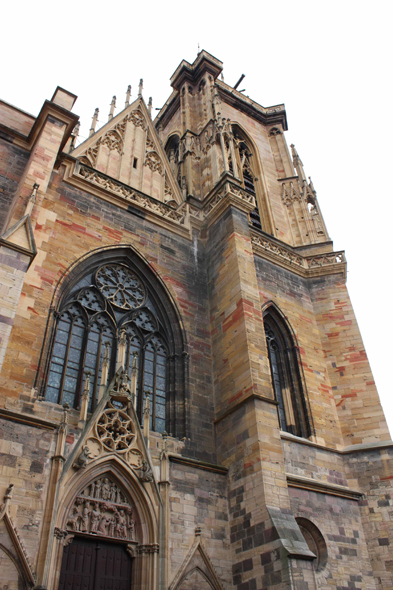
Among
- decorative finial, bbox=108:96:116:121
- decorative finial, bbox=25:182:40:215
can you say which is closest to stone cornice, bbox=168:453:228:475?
decorative finial, bbox=25:182:40:215

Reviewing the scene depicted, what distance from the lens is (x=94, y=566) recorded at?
7465mm

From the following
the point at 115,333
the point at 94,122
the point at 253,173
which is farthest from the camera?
the point at 253,173

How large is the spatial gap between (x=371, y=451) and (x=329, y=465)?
1055mm

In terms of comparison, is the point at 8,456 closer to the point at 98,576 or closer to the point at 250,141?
the point at 98,576

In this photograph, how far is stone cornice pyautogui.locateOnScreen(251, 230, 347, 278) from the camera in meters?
14.8

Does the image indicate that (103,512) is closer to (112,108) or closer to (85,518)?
(85,518)

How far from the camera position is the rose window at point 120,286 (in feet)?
36.1

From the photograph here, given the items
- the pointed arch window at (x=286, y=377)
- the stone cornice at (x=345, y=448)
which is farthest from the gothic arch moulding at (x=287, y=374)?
the stone cornice at (x=345, y=448)

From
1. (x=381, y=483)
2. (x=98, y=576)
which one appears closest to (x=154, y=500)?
(x=98, y=576)

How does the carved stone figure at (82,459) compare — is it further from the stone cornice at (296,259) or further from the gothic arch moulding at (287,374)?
the stone cornice at (296,259)

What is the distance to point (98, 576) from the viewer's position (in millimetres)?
7461

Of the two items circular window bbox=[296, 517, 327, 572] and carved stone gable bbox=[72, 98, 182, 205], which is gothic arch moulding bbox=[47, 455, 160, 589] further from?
carved stone gable bbox=[72, 98, 182, 205]

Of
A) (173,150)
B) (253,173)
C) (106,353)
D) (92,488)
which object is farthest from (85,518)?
(173,150)

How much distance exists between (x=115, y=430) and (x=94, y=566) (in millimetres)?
2082
